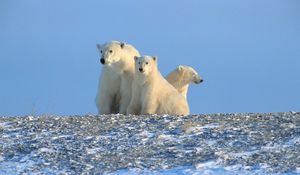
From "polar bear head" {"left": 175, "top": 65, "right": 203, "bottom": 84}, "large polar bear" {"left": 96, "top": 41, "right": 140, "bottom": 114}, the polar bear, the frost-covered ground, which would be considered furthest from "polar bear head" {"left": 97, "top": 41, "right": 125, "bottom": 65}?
"polar bear head" {"left": 175, "top": 65, "right": 203, "bottom": 84}

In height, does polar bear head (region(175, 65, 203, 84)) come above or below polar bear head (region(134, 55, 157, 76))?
above

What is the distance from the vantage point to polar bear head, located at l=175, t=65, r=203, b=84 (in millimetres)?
15297

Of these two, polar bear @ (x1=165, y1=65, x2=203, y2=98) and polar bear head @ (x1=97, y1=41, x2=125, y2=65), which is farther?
polar bear @ (x1=165, y1=65, x2=203, y2=98)

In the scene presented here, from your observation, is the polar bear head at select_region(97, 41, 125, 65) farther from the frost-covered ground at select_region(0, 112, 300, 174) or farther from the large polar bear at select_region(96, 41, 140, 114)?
the frost-covered ground at select_region(0, 112, 300, 174)

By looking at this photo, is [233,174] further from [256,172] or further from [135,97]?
[135,97]

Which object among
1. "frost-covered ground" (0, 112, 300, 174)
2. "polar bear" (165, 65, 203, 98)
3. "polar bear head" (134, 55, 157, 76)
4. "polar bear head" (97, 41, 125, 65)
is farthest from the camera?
"polar bear" (165, 65, 203, 98)

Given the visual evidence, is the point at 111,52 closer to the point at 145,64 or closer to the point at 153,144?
the point at 145,64

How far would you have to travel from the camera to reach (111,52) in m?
12.3

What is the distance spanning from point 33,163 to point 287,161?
2.63m

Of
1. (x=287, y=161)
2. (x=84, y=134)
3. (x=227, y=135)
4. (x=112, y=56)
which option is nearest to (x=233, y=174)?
(x=287, y=161)

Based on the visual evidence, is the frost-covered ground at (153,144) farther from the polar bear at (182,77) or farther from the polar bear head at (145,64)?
the polar bear at (182,77)

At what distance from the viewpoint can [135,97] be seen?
11.8 metres

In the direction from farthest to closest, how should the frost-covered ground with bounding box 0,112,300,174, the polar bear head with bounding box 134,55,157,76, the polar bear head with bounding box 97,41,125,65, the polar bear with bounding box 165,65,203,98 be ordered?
the polar bear with bounding box 165,65,203,98 → the polar bear head with bounding box 97,41,125,65 → the polar bear head with bounding box 134,55,157,76 → the frost-covered ground with bounding box 0,112,300,174

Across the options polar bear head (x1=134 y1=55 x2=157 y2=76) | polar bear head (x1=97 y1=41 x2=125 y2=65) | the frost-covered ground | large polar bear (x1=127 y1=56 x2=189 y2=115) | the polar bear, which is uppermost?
the polar bear
